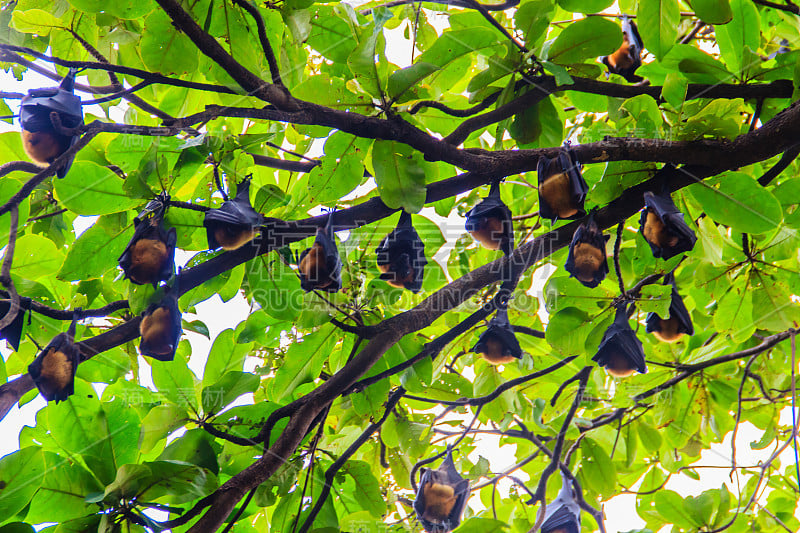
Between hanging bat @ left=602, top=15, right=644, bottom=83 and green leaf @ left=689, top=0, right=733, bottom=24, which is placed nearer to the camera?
green leaf @ left=689, top=0, right=733, bottom=24

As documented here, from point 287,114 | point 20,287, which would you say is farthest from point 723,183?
point 20,287

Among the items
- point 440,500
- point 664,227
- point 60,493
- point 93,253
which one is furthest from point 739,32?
point 60,493

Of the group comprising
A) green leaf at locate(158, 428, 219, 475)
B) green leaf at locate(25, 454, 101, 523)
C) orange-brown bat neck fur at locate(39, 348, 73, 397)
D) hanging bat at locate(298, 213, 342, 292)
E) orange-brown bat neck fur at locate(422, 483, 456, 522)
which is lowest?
orange-brown bat neck fur at locate(422, 483, 456, 522)

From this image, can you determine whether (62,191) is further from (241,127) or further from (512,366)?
(512,366)

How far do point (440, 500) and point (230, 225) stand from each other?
1.44m

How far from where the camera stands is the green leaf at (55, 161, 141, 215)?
5.66 ft

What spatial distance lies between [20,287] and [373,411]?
1426 mm

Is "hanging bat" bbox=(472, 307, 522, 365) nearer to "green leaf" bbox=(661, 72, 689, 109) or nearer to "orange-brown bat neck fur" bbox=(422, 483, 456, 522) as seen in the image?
"orange-brown bat neck fur" bbox=(422, 483, 456, 522)

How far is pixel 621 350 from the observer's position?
198 centimetres

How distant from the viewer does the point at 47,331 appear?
2.09m

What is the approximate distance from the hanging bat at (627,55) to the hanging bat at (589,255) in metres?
1.07

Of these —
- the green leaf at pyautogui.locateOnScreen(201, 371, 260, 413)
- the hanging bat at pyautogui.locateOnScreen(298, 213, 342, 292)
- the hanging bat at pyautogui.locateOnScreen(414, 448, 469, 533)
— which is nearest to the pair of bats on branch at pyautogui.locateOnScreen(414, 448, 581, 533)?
the hanging bat at pyautogui.locateOnScreen(414, 448, 469, 533)

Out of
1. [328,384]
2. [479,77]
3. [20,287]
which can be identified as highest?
[479,77]

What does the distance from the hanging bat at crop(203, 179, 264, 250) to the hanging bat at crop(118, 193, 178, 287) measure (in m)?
0.13
